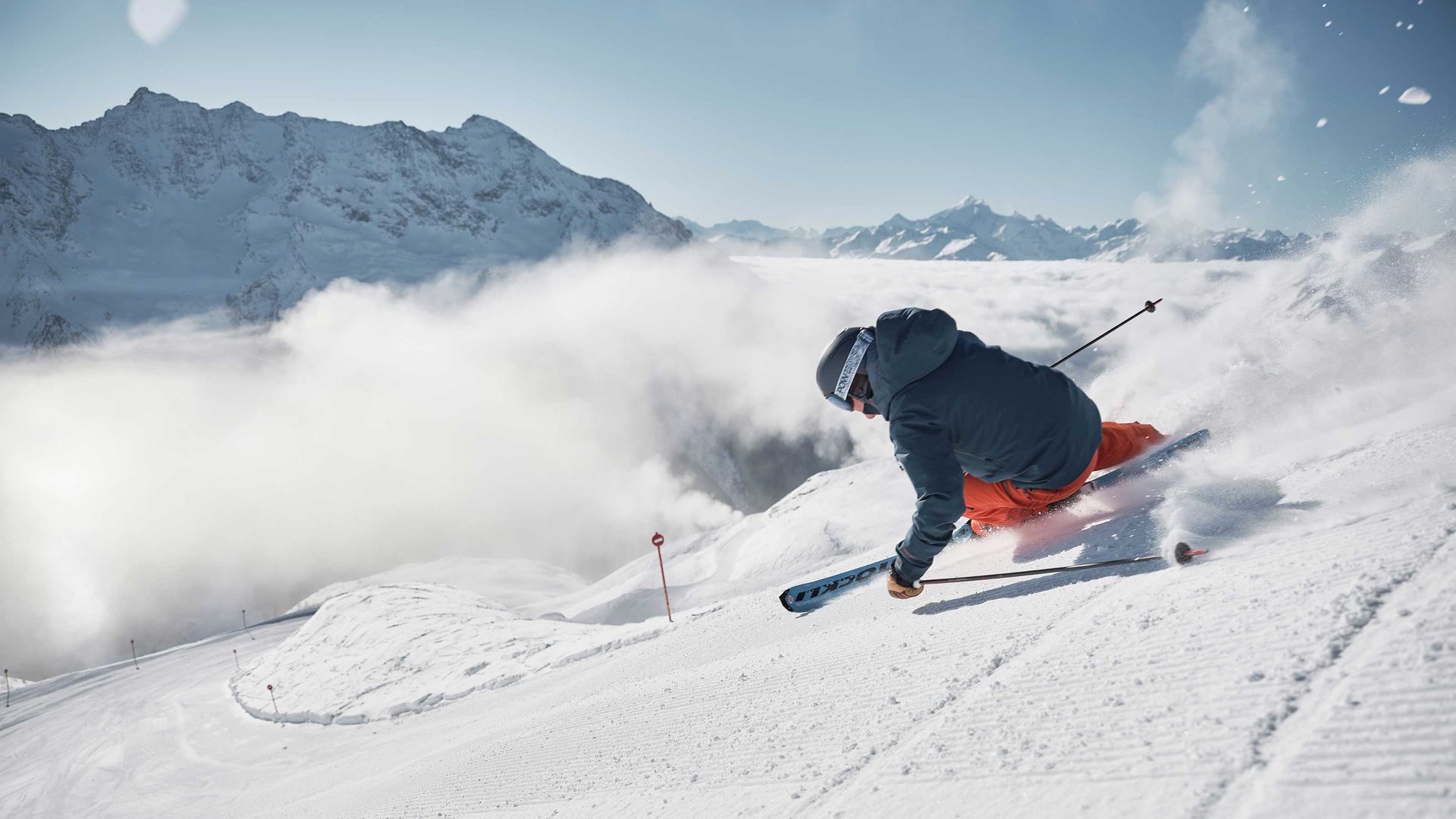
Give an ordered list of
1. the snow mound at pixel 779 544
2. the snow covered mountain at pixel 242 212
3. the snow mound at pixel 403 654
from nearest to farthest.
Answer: the snow mound at pixel 403 654
the snow mound at pixel 779 544
the snow covered mountain at pixel 242 212

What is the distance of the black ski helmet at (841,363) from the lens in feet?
10.7

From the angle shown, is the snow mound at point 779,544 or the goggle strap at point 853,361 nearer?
the goggle strap at point 853,361

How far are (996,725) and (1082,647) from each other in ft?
1.43

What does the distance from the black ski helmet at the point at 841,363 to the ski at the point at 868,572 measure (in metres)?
1.53

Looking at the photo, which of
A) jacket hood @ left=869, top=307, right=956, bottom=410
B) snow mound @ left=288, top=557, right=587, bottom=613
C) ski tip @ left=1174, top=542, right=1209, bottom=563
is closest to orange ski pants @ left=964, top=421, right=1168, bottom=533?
jacket hood @ left=869, top=307, right=956, bottom=410

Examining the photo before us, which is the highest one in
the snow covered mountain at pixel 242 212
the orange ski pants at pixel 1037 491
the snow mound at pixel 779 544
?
the snow covered mountain at pixel 242 212

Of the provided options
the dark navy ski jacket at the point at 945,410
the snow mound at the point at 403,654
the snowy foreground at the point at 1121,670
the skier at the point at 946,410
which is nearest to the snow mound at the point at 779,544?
the snow mound at the point at 403,654

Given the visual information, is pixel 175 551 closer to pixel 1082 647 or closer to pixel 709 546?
pixel 709 546

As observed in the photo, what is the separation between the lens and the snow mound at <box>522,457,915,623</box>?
14586mm

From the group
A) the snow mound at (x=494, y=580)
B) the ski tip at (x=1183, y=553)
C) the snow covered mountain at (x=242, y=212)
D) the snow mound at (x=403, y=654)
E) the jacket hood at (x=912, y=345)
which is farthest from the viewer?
the snow covered mountain at (x=242, y=212)

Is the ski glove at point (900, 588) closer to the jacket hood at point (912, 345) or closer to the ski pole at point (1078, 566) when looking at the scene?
the ski pole at point (1078, 566)

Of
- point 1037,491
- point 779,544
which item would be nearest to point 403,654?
point 779,544

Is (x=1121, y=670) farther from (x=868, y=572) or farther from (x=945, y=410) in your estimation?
(x=868, y=572)

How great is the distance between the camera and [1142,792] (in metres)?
1.33
